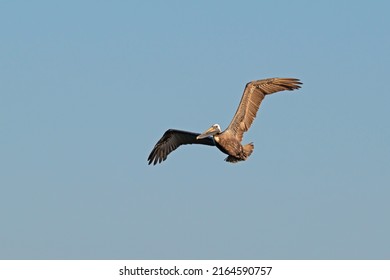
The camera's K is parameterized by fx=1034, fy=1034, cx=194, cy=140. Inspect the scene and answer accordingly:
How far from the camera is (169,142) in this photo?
136 ft

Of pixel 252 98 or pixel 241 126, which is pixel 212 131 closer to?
pixel 241 126

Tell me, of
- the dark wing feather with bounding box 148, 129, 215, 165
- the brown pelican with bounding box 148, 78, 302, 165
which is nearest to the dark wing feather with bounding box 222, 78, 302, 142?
the brown pelican with bounding box 148, 78, 302, 165

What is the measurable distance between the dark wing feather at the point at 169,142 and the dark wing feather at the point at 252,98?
1.94 meters

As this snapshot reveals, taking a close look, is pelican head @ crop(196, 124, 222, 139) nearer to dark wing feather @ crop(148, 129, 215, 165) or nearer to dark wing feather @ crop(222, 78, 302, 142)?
dark wing feather @ crop(222, 78, 302, 142)

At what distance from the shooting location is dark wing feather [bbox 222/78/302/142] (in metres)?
38.0

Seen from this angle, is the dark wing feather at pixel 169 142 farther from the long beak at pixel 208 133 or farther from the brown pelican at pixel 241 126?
the long beak at pixel 208 133

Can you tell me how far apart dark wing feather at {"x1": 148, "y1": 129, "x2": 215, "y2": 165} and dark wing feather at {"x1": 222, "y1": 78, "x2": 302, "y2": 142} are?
6.35 ft

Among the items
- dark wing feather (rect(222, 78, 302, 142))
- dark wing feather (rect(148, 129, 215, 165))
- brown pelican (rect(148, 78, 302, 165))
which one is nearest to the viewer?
brown pelican (rect(148, 78, 302, 165))

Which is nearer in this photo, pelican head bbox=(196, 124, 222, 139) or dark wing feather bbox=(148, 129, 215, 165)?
pelican head bbox=(196, 124, 222, 139)

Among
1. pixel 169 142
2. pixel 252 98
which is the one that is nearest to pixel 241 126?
pixel 252 98

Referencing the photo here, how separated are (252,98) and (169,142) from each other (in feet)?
15.4
